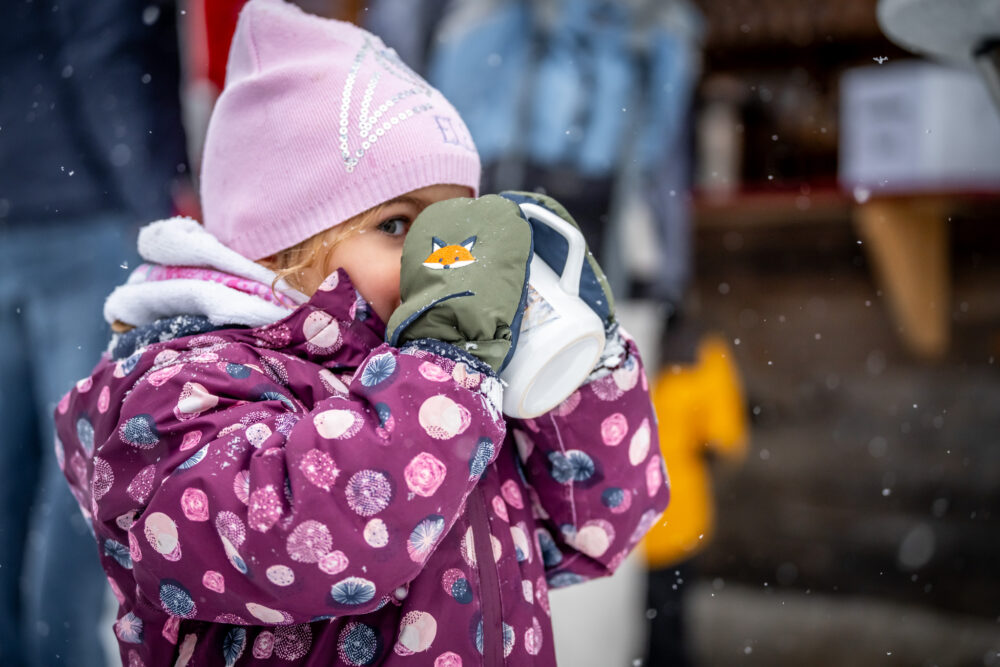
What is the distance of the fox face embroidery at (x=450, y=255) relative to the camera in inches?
25.6

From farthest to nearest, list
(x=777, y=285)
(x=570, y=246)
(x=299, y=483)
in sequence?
(x=777, y=285), (x=570, y=246), (x=299, y=483)

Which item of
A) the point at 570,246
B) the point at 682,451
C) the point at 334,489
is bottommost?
the point at 682,451

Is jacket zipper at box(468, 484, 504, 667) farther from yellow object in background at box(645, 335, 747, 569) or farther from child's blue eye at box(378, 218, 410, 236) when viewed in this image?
yellow object in background at box(645, 335, 747, 569)

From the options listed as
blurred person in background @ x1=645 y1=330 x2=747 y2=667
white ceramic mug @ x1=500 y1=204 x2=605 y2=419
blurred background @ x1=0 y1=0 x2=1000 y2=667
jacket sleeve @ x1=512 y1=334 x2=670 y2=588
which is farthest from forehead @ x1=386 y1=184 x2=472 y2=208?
blurred person in background @ x1=645 y1=330 x2=747 y2=667

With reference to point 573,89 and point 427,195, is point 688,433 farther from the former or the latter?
point 427,195

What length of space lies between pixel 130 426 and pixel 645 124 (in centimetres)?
143

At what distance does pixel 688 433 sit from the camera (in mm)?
2002

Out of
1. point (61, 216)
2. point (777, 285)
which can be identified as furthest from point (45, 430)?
→ point (777, 285)

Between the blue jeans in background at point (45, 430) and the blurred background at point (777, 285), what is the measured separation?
1.25ft

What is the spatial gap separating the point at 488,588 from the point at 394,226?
318mm

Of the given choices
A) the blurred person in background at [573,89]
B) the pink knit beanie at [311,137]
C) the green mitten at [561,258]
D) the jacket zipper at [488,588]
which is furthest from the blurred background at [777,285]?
the jacket zipper at [488,588]

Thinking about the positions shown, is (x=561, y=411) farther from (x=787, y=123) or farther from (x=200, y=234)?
(x=787, y=123)

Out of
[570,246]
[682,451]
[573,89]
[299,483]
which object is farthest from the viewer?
[682,451]

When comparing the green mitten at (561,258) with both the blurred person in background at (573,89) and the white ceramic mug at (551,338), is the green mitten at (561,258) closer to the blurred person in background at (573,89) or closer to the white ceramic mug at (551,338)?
the white ceramic mug at (551,338)
